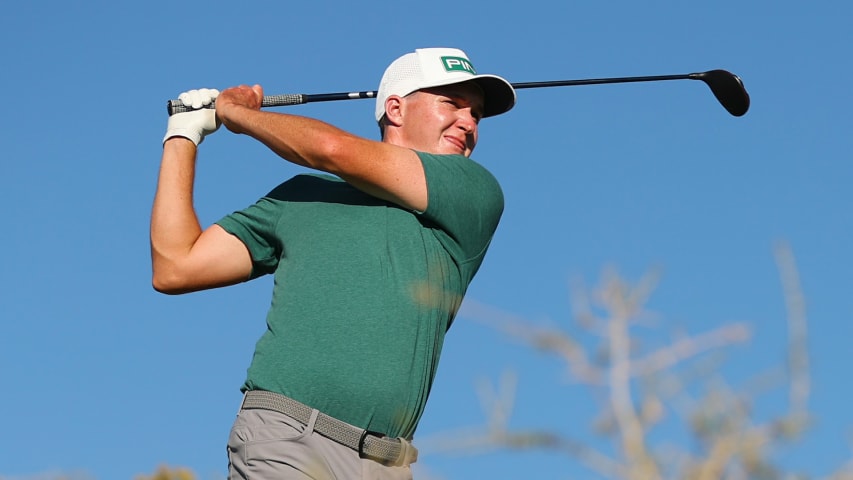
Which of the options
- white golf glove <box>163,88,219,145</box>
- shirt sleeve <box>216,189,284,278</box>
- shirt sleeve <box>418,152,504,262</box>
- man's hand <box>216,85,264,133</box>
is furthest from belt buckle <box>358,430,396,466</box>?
white golf glove <box>163,88,219,145</box>

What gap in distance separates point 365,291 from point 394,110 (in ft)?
3.93

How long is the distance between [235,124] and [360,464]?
1.30 meters

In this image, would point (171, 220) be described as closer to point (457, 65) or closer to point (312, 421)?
point (312, 421)

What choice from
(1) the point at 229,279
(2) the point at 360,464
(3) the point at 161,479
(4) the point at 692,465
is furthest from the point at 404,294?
(3) the point at 161,479

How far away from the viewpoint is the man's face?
15.7 feet

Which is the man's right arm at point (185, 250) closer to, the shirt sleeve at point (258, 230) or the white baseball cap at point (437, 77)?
the shirt sleeve at point (258, 230)

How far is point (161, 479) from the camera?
616cm

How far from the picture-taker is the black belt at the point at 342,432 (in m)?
3.79

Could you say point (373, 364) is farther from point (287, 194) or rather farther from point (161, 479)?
point (161, 479)

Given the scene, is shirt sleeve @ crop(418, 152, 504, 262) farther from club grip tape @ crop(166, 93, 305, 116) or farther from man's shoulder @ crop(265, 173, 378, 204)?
club grip tape @ crop(166, 93, 305, 116)

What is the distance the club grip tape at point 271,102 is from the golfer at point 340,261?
48mm

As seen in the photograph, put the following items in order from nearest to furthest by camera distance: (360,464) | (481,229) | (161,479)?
(360,464), (481,229), (161,479)

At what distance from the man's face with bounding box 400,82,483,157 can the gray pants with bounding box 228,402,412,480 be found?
1.34 meters

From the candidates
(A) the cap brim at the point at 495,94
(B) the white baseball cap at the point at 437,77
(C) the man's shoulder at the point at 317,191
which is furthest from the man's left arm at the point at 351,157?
(A) the cap brim at the point at 495,94
